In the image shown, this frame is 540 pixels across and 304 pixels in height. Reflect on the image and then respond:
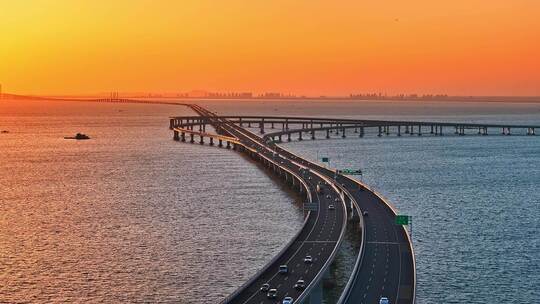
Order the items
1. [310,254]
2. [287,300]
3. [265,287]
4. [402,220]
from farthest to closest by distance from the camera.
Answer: [402,220], [310,254], [265,287], [287,300]

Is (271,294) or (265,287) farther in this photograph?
(265,287)

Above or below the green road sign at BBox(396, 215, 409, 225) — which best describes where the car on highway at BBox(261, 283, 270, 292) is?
below

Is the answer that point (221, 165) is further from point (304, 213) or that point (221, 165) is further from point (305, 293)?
point (305, 293)

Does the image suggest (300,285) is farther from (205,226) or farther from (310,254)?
(205,226)

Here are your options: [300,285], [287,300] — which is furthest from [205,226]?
[287,300]

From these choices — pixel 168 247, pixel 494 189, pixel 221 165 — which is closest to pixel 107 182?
pixel 221 165

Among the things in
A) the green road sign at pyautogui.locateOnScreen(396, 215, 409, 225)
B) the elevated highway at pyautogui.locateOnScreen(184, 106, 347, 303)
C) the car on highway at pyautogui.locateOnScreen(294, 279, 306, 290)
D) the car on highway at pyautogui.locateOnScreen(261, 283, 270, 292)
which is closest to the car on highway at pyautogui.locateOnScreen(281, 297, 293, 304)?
the elevated highway at pyautogui.locateOnScreen(184, 106, 347, 303)

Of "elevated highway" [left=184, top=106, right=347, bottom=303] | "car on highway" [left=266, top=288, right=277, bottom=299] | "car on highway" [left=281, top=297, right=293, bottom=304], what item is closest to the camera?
"car on highway" [left=281, top=297, right=293, bottom=304]

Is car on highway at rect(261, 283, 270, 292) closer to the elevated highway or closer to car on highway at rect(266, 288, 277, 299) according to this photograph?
the elevated highway

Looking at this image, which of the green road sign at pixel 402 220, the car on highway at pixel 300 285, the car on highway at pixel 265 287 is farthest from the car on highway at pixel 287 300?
the green road sign at pixel 402 220
